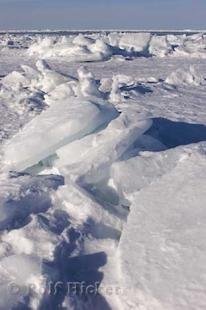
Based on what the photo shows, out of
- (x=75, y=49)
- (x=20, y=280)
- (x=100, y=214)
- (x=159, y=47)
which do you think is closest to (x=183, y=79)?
(x=75, y=49)

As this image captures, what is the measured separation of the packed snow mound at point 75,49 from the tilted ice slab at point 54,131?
14.6 metres

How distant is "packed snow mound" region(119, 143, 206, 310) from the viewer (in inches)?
154

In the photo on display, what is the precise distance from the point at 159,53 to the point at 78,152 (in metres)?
18.6

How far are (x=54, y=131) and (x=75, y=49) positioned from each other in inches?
666

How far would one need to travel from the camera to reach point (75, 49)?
23203mm

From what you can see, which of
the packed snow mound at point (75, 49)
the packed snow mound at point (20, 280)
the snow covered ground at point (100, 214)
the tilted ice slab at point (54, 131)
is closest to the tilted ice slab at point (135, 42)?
the packed snow mound at point (75, 49)

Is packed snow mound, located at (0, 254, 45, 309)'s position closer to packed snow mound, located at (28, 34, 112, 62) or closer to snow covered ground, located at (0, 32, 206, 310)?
snow covered ground, located at (0, 32, 206, 310)

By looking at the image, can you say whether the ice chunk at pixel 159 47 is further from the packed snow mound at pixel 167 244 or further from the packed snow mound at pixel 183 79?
the packed snow mound at pixel 167 244

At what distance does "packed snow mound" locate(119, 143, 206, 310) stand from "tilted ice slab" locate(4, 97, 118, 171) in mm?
1450

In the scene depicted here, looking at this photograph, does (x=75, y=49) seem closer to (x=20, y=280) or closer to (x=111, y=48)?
(x=111, y=48)

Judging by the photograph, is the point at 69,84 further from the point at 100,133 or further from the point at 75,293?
the point at 75,293

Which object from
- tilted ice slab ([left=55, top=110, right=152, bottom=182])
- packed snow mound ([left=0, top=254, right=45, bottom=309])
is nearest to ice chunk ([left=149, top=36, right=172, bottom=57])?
tilted ice slab ([left=55, top=110, right=152, bottom=182])

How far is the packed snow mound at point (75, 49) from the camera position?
72.6 feet

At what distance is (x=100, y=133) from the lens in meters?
6.50
